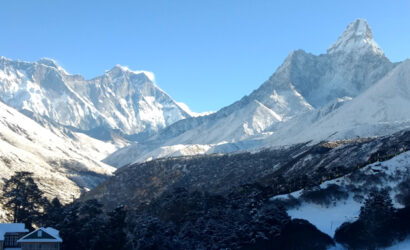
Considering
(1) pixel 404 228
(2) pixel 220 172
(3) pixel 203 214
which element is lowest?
(1) pixel 404 228

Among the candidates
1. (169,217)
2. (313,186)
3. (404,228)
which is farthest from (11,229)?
(404,228)

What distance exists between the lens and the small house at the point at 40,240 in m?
70.1

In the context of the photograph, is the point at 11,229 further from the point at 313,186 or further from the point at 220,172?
the point at 220,172

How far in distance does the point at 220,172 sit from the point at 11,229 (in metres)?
125

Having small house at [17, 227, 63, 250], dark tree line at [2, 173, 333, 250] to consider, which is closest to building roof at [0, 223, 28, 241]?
small house at [17, 227, 63, 250]

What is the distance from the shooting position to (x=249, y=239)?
71562 mm

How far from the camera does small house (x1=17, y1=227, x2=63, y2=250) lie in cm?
7012

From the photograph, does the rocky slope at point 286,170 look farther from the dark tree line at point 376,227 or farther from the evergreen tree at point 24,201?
the evergreen tree at point 24,201

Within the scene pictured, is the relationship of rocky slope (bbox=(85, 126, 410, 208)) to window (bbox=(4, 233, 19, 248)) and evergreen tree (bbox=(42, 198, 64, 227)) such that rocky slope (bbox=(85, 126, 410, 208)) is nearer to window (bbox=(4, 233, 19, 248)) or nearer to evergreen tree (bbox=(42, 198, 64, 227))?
evergreen tree (bbox=(42, 198, 64, 227))

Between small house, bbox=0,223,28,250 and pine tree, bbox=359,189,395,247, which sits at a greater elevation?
small house, bbox=0,223,28,250

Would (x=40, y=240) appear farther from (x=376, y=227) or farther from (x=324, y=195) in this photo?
(x=376, y=227)

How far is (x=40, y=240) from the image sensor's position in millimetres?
70625

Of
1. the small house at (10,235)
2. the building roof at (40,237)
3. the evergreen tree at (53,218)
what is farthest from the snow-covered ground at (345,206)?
the small house at (10,235)

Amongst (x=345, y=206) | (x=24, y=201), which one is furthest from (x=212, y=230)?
(x=24, y=201)
